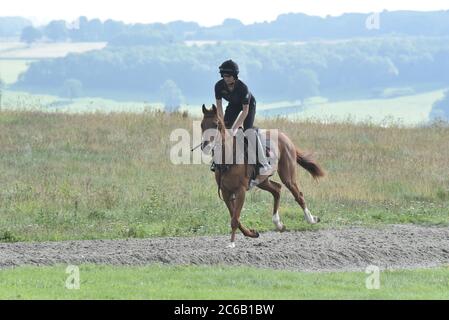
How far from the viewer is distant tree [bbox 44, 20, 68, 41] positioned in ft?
535

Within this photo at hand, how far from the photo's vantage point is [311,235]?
17.6 metres

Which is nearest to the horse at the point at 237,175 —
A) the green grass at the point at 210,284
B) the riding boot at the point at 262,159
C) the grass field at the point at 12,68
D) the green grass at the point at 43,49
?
the riding boot at the point at 262,159

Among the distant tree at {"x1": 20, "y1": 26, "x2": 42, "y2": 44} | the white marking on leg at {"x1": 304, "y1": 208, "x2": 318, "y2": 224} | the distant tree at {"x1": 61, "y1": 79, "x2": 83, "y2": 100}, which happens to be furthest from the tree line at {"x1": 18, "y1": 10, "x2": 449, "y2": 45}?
the white marking on leg at {"x1": 304, "y1": 208, "x2": 318, "y2": 224}

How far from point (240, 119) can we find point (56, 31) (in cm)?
15422

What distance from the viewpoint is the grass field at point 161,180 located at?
63.6 ft

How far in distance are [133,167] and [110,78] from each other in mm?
99547

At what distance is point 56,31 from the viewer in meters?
166

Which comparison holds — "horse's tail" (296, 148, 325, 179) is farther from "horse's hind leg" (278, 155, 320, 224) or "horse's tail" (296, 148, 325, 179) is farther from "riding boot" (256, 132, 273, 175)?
"riding boot" (256, 132, 273, 175)

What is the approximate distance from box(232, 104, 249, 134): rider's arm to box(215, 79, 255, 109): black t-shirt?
0.10 meters

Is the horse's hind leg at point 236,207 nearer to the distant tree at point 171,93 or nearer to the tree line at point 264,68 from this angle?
the distant tree at point 171,93

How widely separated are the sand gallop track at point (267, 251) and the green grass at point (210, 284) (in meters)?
0.83

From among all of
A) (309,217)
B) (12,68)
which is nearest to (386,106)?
(12,68)

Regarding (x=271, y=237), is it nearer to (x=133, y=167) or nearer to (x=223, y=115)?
(x=223, y=115)
